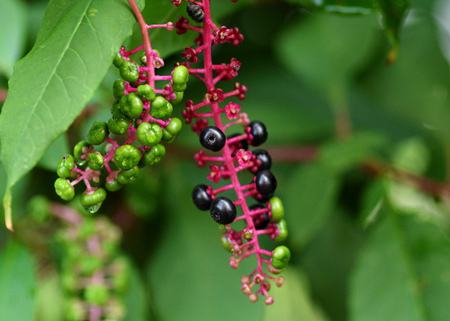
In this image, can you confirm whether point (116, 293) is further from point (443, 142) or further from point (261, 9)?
point (443, 142)

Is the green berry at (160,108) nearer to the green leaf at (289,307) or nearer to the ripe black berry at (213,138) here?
the ripe black berry at (213,138)

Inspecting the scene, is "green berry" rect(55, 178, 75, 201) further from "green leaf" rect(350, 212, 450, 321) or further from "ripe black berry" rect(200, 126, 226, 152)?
"green leaf" rect(350, 212, 450, 321)

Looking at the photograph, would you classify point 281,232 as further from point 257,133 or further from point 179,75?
point 179,75

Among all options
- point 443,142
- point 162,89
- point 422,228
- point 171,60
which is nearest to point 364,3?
point 162,89

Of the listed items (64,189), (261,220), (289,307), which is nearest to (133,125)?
(64,189)

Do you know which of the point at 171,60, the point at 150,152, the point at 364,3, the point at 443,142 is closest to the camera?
the point at 150,152

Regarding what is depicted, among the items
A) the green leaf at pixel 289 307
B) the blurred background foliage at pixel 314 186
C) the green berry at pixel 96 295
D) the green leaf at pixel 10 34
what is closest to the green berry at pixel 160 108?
the blurred background foliage at pixel 314 186
